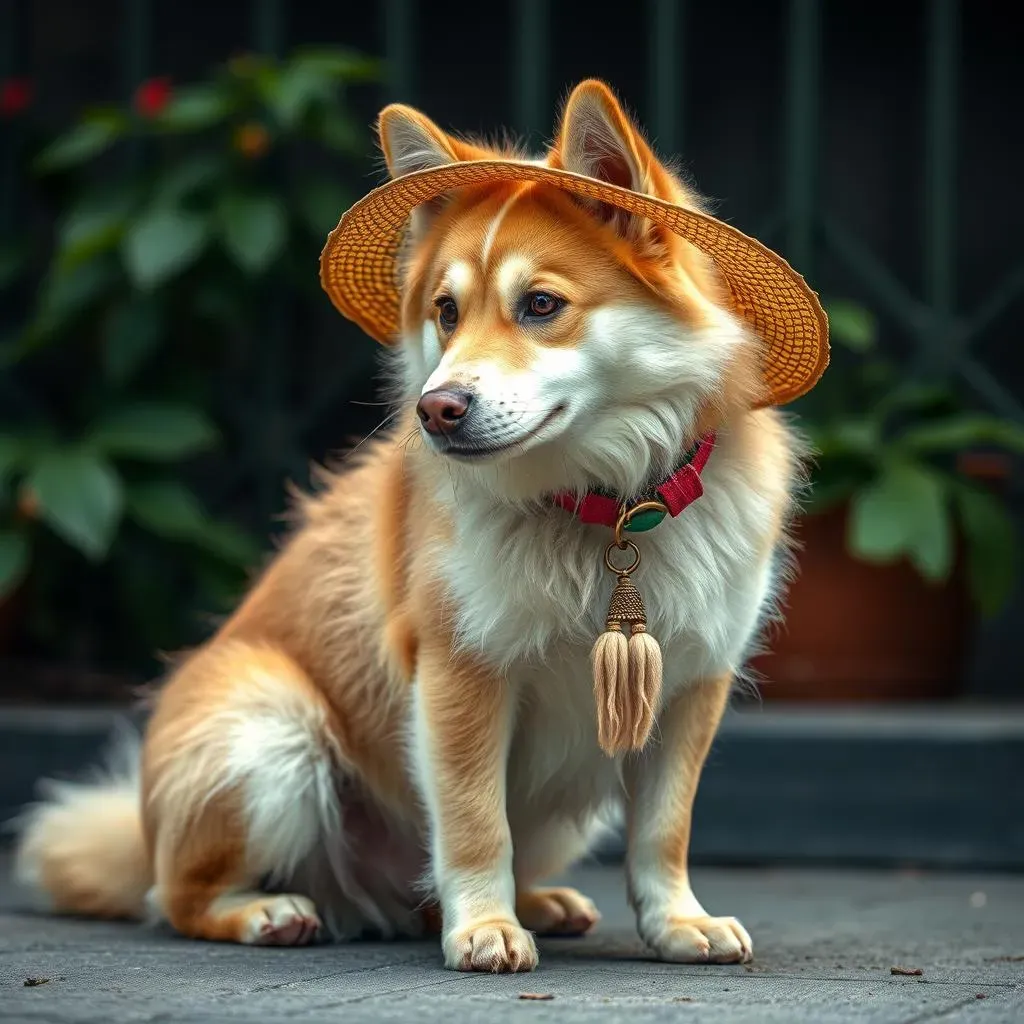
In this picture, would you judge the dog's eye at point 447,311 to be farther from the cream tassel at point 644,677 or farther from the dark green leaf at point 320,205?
the dark green leaf at point 320,205

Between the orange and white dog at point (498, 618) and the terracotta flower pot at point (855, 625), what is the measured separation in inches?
76.8

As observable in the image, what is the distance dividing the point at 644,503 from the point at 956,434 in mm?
2414

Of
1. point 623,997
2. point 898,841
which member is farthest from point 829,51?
point 623,997

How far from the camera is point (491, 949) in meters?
2.75

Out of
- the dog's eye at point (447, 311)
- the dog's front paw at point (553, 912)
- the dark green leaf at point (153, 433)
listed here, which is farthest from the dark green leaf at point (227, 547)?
the dog's eye at point (447, 311)

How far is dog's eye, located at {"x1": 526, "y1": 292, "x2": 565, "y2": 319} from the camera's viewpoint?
2.74m

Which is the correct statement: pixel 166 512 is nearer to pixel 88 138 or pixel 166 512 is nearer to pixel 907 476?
pixel 88 138

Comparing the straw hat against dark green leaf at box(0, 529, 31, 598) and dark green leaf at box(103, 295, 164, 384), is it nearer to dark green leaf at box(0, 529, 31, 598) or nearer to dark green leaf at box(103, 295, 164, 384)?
dark green leaf at box(0, 529, 31, 598)

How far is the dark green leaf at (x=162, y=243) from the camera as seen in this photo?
17.4 feet

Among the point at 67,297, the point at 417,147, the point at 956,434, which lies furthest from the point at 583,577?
the point at 67,297

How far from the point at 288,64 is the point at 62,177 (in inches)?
37.6

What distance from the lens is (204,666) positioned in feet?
11.1

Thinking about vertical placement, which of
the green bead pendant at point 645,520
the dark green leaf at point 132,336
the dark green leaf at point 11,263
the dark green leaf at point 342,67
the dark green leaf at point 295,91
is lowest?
the dark green leaf at point 132,336

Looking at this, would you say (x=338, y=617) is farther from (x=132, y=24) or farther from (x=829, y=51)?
(x=829, y=51)
